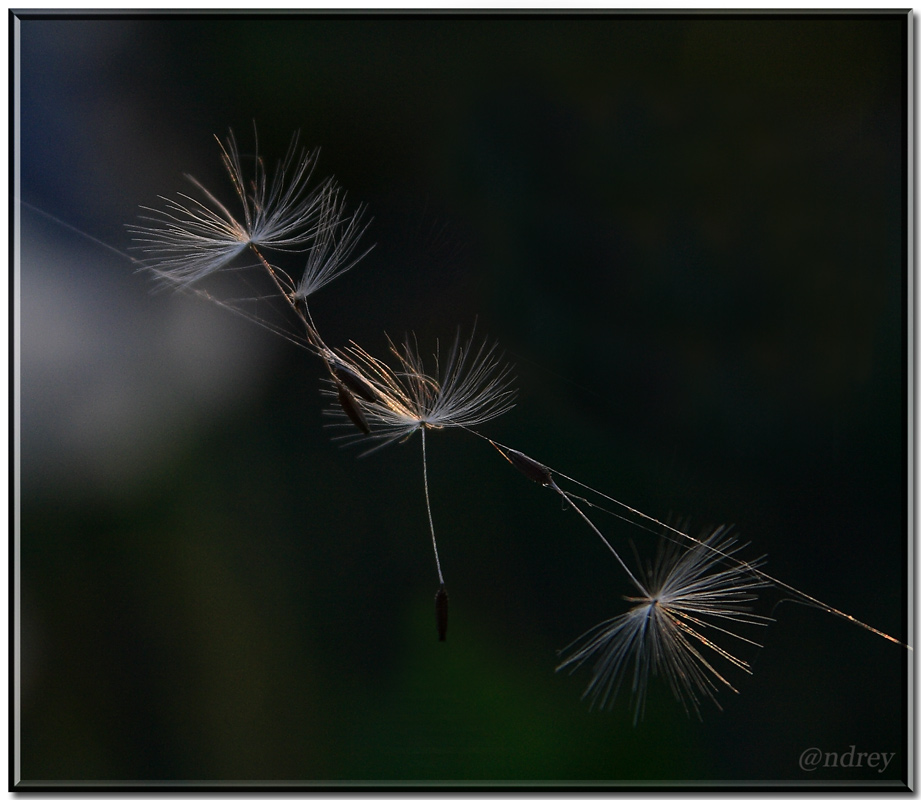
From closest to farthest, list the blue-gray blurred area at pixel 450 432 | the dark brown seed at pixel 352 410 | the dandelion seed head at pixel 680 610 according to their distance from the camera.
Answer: the dark brown seed at pixel 352 410
the dandelion seed head at pixel 680 610
the blue-gray blurred area at pixel 450 432

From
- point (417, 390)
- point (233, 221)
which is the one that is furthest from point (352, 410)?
point (233, 221)

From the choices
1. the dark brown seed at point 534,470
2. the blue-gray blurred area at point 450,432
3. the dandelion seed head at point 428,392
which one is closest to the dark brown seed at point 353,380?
the dandelion seed head at point 428,392

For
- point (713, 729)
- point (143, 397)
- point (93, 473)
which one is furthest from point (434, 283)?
point (713, 729)

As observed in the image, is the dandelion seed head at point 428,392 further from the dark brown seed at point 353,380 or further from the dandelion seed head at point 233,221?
the dandelion seed head at point 233,221

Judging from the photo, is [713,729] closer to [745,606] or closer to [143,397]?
[745,606]

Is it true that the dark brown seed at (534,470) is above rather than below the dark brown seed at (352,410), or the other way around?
below

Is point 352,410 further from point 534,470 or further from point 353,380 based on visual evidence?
point 534,470
